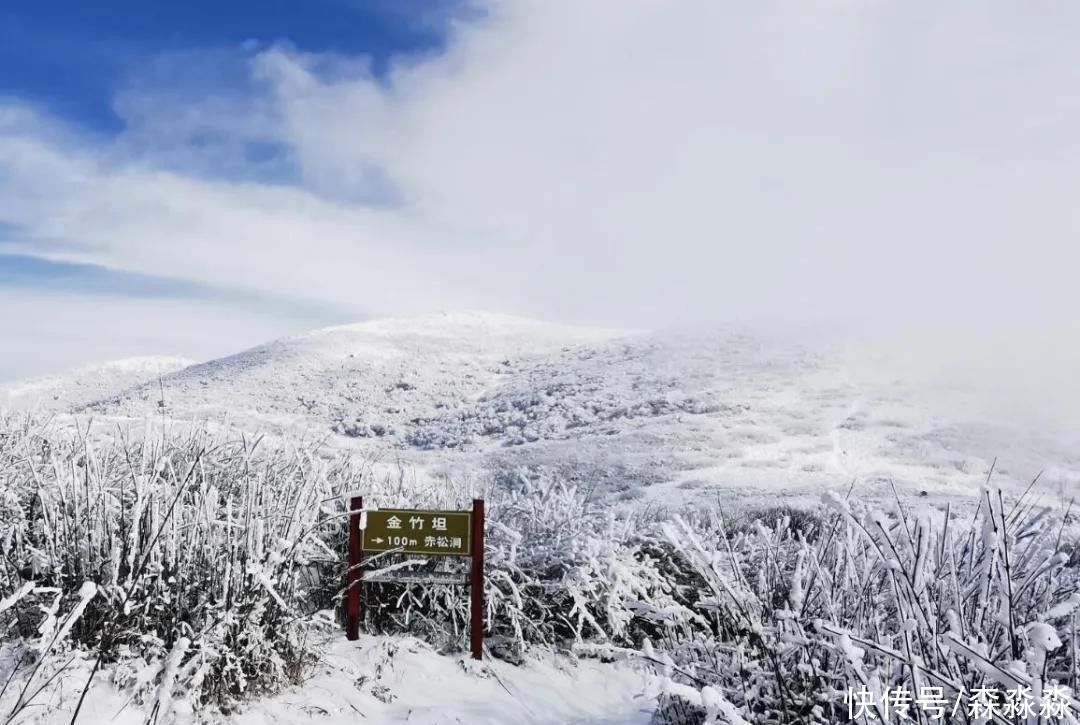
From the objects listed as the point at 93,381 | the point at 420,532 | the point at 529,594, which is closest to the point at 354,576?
the point at 420,532

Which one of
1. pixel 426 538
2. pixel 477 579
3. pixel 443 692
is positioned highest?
pixel 426 538

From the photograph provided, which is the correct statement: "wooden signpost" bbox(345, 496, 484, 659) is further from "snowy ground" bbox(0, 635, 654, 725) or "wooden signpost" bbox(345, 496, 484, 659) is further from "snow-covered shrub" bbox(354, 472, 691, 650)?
"snowy ground" bbox(0, 635, 654, 725)

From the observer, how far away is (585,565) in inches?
220

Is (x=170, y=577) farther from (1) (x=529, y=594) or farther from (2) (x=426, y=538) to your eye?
(1) (x=529, y=594)

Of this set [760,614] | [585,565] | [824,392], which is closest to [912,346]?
[824,392]

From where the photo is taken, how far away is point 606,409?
23.0 meters

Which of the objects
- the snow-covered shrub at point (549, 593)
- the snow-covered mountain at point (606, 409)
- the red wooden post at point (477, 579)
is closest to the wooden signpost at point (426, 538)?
the red wooden post at point (477, 579)

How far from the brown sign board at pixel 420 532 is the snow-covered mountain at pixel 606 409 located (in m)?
5.15

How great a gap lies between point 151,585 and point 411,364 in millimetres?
26932

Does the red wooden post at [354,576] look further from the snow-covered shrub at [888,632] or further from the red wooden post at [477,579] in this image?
the snow-covered shrub at [888,632]

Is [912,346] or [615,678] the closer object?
[615,678]

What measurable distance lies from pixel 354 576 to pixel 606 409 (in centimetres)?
1807

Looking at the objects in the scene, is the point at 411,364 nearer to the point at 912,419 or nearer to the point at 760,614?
the point at 912,419

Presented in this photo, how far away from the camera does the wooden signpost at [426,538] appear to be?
516 centimetres
